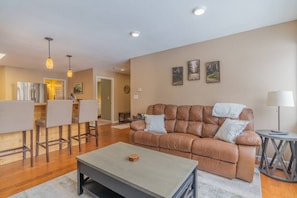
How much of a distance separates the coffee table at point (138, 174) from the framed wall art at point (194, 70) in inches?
85.3

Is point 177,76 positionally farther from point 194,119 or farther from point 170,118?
point 194,119

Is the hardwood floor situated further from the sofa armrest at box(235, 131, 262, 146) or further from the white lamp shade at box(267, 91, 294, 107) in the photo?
the white lamp shade at box(267, 91, 294, 107)

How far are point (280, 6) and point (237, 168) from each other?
2.30 meters

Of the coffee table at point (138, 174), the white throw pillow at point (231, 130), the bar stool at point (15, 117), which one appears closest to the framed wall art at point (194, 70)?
the white throw pillow at point (231, 130)

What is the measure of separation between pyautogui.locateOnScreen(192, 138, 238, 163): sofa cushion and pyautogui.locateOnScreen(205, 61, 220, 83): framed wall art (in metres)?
1.42

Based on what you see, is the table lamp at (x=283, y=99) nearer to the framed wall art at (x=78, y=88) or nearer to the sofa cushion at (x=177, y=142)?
the sofa cushion at (x=177, y=142)

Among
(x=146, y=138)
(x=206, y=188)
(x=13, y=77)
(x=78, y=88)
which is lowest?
(x=206, y=188)

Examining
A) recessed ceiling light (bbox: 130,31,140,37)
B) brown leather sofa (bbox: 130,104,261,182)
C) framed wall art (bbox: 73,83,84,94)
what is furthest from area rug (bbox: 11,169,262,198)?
framed wall art (bbox: 73,83,84,94)

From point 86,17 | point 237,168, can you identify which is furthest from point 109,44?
point 237,168

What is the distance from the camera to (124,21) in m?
2.42

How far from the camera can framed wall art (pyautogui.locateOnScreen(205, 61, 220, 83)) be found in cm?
313

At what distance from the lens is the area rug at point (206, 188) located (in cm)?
178

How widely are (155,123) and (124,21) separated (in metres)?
1.97

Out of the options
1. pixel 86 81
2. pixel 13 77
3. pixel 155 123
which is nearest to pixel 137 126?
pixel 155 123
